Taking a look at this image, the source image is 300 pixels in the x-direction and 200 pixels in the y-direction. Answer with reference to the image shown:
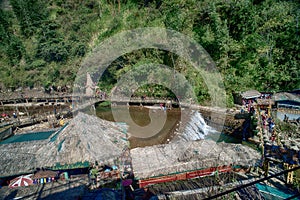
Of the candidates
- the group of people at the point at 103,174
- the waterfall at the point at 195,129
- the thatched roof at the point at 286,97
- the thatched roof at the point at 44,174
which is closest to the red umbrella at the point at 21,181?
the thatched roof at the point at 44,174

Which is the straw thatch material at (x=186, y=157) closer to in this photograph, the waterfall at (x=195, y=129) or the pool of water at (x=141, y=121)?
the waterfall at (x=195, y=129)

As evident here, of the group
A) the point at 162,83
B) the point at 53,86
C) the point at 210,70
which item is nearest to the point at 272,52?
the point at 210,70

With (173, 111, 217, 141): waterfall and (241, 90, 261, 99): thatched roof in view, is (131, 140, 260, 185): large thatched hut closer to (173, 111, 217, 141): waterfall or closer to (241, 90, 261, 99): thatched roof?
(173, 111, 217, 141): waterfall

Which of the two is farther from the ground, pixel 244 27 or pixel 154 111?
pixel 244 27

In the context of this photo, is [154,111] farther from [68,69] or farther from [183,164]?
[68,69]

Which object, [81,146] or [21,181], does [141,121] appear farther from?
[21,181]
